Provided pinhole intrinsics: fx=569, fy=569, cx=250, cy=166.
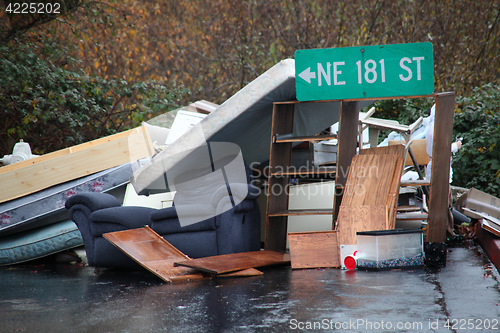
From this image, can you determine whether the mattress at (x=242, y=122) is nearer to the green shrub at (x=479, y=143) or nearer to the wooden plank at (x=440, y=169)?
the wooden plank at (x=440, y=169)

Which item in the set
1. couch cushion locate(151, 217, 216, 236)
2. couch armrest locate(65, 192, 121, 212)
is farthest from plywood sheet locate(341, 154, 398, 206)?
couch armrest locate(65, 192, 121, 212)

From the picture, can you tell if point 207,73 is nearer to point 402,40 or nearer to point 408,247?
point 402,40

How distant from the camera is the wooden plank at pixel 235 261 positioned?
5082 mm

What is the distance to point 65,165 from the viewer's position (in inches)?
286

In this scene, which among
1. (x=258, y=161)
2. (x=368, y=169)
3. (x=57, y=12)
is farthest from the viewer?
(x=57, y=12)

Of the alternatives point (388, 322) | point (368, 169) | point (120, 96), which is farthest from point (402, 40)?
point (388, 322)

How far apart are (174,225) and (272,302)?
2292 millimetres

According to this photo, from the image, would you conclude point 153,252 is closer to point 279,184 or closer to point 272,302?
point 279,184

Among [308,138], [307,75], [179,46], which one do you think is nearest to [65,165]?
[308,138]

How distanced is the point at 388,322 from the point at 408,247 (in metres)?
2.11

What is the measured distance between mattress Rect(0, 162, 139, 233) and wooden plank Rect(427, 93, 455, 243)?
12.2ft

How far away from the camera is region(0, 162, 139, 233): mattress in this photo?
6.97 metres

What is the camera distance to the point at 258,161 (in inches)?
308

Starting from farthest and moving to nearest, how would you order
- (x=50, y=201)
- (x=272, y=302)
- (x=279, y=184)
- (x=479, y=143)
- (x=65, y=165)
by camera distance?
(x=479, y=143)
(x=65, y=165)
(x=50, y=201)
(x=279, y=184)
(x=272, y=302)
